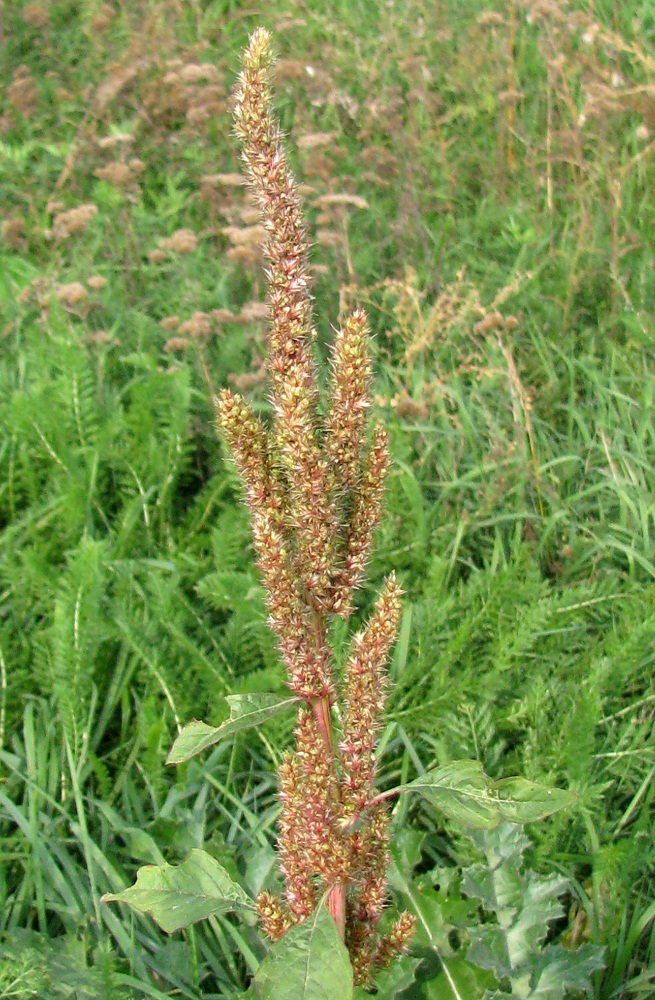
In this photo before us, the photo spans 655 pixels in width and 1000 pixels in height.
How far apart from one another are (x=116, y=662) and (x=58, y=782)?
388mm

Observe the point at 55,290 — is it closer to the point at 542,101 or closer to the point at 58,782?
the point at 58,782

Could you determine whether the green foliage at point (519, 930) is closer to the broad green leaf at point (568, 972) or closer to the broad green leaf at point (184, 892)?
the broad green leaf at point (568, 972)

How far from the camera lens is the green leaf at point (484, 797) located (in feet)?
4.38

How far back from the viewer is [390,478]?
120 inches

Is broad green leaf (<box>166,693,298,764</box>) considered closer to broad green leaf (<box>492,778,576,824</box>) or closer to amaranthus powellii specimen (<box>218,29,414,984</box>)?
amaranthus powellii specimen (<box>218,29,414,984</box>)

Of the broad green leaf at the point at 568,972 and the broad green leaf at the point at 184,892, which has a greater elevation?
the broad green leaf at the point at 184,892

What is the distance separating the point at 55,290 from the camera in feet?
11.5

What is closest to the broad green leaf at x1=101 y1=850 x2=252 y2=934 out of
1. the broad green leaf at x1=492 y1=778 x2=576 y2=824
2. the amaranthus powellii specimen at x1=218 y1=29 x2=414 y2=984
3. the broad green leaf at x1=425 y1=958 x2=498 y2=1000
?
the amaranthus powellii specimen at x1=218 y1=29 x2=414 y2=984

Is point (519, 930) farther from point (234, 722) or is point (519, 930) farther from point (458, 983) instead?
point (234, 722)

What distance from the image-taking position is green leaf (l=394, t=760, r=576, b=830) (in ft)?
4.38

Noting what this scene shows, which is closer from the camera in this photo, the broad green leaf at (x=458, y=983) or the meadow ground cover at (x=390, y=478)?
the broad green leaf at (x=458, y=983)

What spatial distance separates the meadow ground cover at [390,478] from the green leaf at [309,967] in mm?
639

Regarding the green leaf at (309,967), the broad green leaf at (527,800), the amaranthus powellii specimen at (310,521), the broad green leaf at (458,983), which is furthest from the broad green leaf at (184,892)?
the broad green leaf at (458,983)

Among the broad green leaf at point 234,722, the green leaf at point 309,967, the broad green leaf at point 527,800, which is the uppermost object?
the broad green leaf at point 234,722
